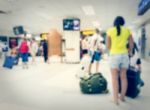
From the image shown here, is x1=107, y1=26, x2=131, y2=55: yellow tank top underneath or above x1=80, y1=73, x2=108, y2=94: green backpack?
above

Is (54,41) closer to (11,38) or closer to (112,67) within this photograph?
(112,67)

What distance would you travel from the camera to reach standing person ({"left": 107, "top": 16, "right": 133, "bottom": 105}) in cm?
502

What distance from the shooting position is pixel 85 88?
6094 mm

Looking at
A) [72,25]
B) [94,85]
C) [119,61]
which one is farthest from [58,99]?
[72,25]

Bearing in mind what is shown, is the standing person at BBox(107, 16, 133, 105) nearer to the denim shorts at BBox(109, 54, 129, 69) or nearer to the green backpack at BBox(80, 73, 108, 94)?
the denim shorts at BBox(109, 54, 129, 69)

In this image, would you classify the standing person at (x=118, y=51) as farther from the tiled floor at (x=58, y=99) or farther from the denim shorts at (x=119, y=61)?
the tiled floor at (x=58, y=99)

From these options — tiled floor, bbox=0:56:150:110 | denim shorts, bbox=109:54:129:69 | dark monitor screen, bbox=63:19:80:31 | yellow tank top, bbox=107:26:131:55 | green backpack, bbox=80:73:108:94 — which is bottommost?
tiled floor, bbox=0:56:150:110

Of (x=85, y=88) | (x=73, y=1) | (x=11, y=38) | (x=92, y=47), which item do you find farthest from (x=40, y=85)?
(x=11, y=38)

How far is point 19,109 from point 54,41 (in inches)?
543

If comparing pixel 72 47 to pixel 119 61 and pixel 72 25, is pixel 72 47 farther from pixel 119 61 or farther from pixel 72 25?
pixel 119 61

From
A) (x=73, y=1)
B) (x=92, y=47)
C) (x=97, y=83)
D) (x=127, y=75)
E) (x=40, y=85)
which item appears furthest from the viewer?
(x=73, y=1)

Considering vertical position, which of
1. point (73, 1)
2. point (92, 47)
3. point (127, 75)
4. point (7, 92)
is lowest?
point (7, 92)

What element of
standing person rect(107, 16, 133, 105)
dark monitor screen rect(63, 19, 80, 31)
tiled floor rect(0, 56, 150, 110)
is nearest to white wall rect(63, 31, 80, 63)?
dark monitor screen rect(63, 19, 80, 31)

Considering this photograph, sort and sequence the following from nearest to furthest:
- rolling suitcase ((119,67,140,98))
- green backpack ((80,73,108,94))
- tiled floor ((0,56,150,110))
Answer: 1. tiled floor ((0,56,150,110))
2. rolling suitcase ((119,67,140,98))
3. green backpack ((80,73,108,94))
